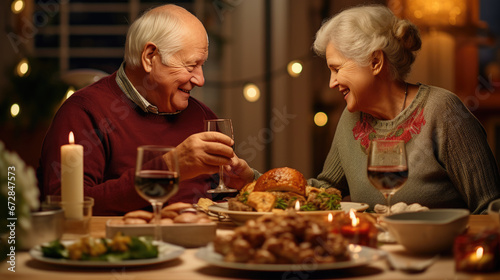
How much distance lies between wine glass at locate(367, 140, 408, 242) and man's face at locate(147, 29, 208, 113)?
3.51 feet

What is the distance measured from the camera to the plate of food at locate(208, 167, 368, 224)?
1526 millimetres

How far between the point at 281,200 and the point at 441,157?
0.83 meters

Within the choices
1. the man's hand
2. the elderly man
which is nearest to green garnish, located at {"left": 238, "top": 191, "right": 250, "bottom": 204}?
the man's hand

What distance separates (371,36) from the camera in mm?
2334

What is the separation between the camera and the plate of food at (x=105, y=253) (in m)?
Answer: 1.03

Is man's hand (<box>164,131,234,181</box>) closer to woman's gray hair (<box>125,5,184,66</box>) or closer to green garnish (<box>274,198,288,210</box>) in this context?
green garnish (<box>274,198,288,210</box>)

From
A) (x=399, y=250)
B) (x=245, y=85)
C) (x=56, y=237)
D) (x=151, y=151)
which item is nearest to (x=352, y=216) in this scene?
(x=399, y=250)

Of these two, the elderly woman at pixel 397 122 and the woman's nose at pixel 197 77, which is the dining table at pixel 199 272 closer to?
the elderly woman at pixel 397 122

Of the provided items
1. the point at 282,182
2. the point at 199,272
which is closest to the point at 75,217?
the point at 199,272

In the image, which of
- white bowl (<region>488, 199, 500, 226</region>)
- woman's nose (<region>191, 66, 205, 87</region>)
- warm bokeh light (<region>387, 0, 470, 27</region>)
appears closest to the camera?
white bowl (<region>488, 199, 500, 226</region>)

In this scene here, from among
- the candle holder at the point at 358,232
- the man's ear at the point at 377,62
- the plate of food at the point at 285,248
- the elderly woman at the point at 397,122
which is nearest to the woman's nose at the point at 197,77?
the elderly woman at the point at 397,122

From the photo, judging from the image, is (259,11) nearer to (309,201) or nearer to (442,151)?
(442,151)

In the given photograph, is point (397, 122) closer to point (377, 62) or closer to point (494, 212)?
point (377, 62)

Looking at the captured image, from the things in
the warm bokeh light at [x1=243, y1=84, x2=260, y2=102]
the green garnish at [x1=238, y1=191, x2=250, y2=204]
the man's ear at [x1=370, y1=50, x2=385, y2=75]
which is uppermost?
the warm bokeh light at [x1=243, y1=84, x2=260, y2=102]
